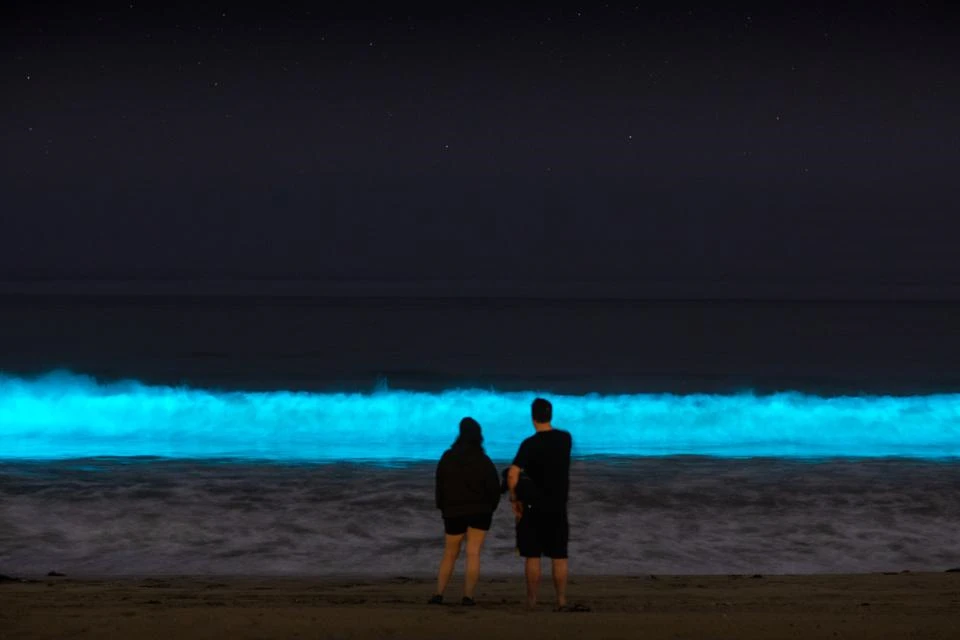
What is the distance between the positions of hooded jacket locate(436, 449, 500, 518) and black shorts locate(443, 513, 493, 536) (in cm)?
3

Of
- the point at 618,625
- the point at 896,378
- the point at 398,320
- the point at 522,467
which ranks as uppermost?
the point at 398,320

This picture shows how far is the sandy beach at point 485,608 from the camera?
714cm

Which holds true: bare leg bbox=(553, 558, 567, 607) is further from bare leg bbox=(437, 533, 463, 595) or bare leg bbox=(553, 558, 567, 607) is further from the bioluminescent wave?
the bioluminescent wave

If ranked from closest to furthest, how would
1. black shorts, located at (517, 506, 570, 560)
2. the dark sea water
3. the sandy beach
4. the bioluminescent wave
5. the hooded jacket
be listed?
the sandy beach → black shorts, located at (517, 506, 570, 560) → the hooded jacket → the dark sea water → the bioluminescent wave

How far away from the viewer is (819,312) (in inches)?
2367

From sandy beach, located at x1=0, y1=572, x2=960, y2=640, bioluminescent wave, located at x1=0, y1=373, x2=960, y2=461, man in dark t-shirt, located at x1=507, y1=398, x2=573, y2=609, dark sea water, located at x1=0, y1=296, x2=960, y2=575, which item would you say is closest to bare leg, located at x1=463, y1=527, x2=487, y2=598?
sandy beach, located at x1=0, y1=572, x2=960, y2=640

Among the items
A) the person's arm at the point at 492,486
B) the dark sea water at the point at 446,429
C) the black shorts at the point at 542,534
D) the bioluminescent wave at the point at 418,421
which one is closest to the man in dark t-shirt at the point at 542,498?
the black shorts at the point at 542,534

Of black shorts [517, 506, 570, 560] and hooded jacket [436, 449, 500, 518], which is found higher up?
hooded jacket [436, 449, 500, 518]

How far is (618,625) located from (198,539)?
603 cm

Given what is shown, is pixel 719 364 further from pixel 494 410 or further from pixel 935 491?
pixel 935 491

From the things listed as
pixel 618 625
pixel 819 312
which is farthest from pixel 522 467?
pixel 819 312

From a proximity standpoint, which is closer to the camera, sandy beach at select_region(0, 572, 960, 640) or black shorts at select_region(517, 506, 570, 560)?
sandy beach at select_region(0, 572, 960, 640)

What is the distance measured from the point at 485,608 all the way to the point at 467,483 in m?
0.89

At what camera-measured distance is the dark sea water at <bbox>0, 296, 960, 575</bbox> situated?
39.4 ft
